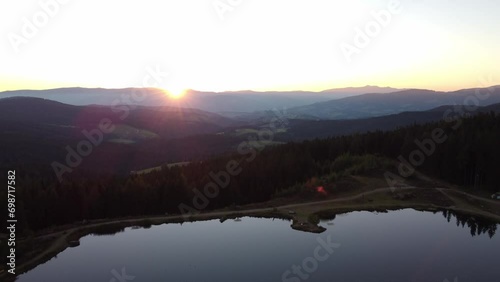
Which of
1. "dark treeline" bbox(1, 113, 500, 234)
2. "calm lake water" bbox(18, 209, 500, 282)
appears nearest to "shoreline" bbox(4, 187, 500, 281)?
"calm lake water" bbox(18, 209, 500, 282)

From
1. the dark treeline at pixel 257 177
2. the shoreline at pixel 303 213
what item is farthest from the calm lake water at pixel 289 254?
the dark treeline at pixel 257 177

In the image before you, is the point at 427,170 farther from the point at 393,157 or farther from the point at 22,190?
the point at 22,190

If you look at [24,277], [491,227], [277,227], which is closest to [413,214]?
[491,227]

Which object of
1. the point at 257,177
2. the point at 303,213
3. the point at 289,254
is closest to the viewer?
the point at 289,254

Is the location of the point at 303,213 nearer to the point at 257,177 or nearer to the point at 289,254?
the point at 289,254

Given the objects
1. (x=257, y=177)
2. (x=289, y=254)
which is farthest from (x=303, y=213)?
(x=257, y=177)

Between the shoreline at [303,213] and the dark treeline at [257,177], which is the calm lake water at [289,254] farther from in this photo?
the dark treeline at [257,177]

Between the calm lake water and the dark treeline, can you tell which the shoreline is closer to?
the calm lake water
